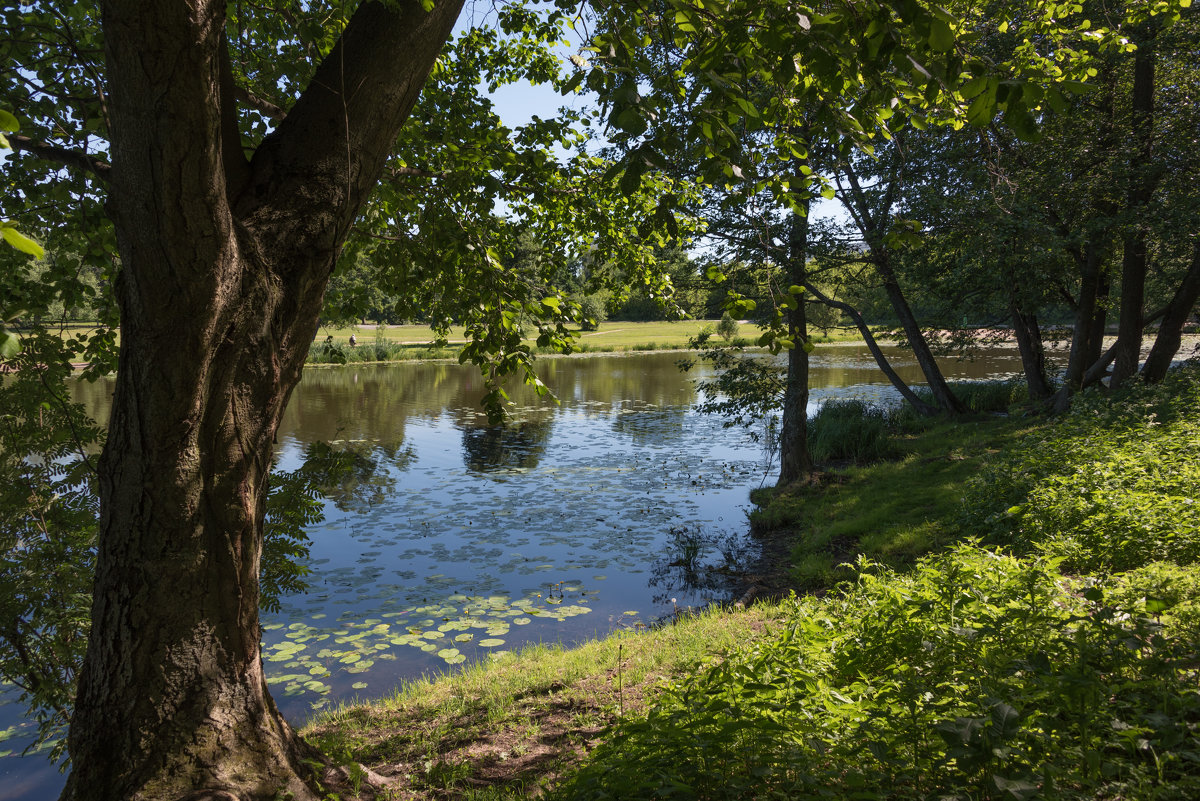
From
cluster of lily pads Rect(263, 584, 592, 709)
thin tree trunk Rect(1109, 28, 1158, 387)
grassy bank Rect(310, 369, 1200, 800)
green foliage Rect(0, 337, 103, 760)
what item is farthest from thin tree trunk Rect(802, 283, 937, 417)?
green foliage Rect(0, 337, 103, 760)

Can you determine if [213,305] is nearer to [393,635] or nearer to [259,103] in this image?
[259,103]

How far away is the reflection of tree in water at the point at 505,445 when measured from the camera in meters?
15.8

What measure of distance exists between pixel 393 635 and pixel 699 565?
164 inches

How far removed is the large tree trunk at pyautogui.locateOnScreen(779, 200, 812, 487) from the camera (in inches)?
465

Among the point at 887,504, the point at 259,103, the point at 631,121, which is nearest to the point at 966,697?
the point at 631,121

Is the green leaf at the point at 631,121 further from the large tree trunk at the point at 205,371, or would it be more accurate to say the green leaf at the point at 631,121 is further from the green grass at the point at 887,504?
the green grass at the point at 887,504

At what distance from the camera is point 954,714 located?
2.46m

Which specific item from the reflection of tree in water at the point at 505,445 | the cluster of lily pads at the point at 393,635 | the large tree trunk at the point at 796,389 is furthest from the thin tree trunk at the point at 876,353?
the cluster of lily pads at the point at 393,635

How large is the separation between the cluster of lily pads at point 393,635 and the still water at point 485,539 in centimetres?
2

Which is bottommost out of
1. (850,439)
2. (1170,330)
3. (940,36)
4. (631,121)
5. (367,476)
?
(367,476)

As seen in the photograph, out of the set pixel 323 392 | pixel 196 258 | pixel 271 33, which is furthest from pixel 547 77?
pixel 323 392

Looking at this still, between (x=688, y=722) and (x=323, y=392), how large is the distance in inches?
1042

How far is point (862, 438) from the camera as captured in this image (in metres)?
14.7

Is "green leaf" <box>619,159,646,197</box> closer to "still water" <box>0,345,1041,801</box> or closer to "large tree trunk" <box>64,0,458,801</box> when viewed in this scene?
"large tree trunk" <box>64,0,458,801</box>
